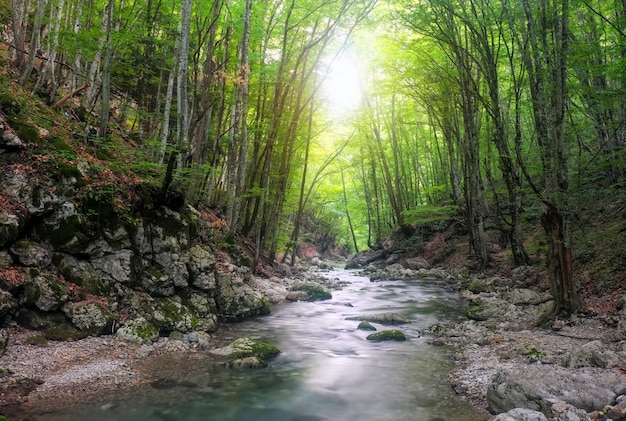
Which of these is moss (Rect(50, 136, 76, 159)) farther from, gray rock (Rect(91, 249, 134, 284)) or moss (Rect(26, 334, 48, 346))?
moss (Rect(26, 334, 48, 346))

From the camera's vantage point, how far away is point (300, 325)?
10.4m

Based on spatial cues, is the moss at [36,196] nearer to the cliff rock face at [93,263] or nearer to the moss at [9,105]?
the cliff rock face at [93,263]

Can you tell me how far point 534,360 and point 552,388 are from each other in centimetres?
193

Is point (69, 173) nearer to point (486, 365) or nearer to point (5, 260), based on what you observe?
Answer: point (5, 260)

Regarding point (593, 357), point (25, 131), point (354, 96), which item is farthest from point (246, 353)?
point (354, 96)

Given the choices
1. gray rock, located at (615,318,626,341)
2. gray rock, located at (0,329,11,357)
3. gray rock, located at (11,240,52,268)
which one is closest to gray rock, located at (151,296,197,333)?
gray rock, located at (11,240,52,268)

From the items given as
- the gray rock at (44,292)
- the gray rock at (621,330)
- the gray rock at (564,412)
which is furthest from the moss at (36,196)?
the gray rock at (621,330)

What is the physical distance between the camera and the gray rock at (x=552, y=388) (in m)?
4.27

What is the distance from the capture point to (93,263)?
23.4 ft

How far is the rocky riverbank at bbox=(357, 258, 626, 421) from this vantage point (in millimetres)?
4230

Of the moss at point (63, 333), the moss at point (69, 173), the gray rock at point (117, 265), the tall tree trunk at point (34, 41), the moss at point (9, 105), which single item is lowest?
the moss at point (63, 333)

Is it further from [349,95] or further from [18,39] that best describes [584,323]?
[349,95]

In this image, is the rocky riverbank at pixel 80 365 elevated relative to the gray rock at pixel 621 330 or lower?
elevated

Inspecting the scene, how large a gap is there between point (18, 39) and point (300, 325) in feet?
36.1
